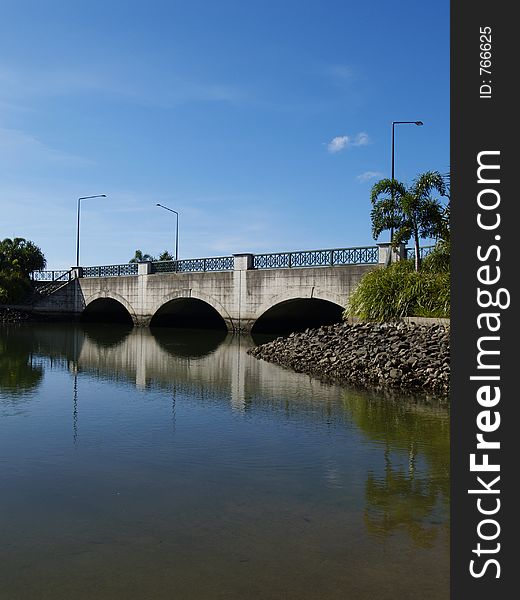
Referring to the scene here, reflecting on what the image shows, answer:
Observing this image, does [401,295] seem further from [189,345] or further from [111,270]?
[111,270]

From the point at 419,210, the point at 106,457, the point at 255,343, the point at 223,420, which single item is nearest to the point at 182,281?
the point at 255,343

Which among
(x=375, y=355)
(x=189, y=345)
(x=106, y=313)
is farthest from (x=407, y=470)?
(x=106, y=313)

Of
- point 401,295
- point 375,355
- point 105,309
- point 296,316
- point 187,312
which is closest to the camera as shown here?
point 375,355

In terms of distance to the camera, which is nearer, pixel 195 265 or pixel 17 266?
pixel 195 265

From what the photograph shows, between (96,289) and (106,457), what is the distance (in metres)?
38.6

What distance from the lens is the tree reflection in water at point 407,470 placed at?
5.82 meters

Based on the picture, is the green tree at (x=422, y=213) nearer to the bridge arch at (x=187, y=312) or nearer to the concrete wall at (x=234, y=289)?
the concrete wall at (x=234, y=289)

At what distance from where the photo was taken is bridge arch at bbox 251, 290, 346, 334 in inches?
1181

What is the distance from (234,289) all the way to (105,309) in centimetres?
1896

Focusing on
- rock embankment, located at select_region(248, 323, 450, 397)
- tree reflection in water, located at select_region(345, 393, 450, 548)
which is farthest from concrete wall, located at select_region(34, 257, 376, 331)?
tree reflection in water, located at select_region(345, 393, 450, 548)

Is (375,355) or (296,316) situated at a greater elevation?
(296,316)

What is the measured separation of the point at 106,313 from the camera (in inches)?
1943

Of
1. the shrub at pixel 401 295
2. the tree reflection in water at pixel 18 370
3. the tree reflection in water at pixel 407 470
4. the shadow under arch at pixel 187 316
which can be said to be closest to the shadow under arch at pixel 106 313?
the shadow under arch at pixel 187 316

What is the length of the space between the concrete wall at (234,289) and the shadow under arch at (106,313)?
0.71 m
